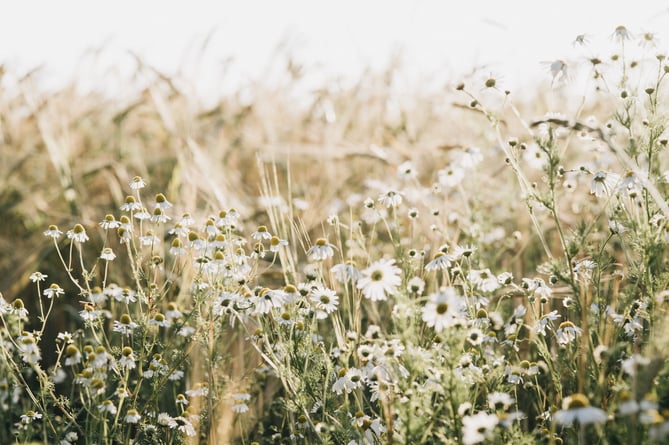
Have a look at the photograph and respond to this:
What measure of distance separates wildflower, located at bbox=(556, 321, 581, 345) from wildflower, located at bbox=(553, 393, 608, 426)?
0.57m

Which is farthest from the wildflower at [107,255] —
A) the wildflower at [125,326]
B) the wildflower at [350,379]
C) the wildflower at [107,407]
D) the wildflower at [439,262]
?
the wildflower at [439,262]

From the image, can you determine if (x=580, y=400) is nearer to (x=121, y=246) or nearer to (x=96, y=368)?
(x=96, y=368)

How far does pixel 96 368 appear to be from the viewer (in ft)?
5.35

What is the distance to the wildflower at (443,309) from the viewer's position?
1358 mm

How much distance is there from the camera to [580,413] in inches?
46.2

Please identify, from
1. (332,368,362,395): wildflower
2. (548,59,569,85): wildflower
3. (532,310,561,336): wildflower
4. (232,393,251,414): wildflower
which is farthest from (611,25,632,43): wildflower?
(232,393,251,414): wildflower

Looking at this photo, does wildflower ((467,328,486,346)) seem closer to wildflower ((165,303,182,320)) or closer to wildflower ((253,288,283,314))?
wildflower ((253,288,283,314))

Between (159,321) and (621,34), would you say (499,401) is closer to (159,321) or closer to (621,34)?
(159,321)

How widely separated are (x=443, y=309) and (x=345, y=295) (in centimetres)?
70

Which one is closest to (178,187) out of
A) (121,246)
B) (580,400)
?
(121,246)

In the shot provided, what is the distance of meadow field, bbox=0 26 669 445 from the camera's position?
4.92ft

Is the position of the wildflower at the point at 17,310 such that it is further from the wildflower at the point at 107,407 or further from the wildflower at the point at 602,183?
the wildflower at the point at 602,183

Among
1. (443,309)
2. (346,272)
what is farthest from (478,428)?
(346,272)

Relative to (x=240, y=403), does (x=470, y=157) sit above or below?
above
